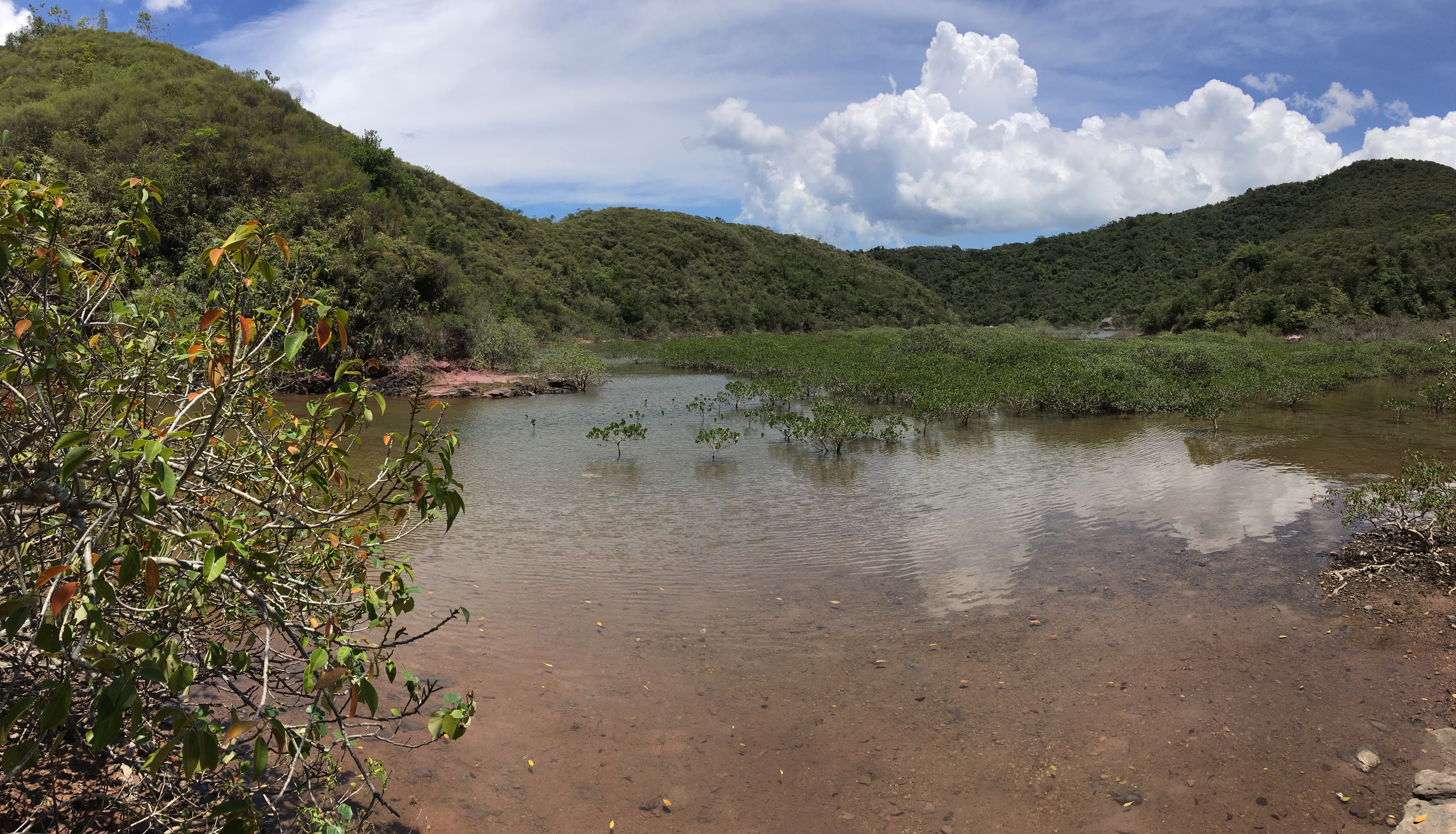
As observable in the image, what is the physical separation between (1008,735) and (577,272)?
2165 inches

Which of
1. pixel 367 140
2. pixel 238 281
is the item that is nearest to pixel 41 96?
pixel 367 140

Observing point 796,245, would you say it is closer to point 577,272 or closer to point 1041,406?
point 577,272

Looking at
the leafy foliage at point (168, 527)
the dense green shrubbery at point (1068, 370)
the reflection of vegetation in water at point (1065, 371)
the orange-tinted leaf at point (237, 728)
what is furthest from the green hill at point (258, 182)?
the dense green shrubbery at point (1068, 370)

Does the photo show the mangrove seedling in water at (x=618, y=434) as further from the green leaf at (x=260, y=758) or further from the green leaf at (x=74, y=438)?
the green leaf at (x=74, y=438)

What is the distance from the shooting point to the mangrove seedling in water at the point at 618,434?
44.7ft

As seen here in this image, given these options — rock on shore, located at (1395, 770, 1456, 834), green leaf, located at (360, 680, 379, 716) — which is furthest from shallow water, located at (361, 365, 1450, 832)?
green leaf, located at (360, 680, 379, 716)

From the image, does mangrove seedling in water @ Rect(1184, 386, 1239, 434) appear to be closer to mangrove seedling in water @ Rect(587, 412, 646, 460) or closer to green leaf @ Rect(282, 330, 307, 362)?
mangrove seedling in water @ Rect(587, 412, 646, 460)

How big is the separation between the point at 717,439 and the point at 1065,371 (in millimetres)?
11847

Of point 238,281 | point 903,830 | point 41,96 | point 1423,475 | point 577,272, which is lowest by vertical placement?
point 903,830

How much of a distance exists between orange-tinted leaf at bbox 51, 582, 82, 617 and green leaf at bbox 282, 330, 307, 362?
796mm

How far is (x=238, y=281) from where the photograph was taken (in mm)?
2480

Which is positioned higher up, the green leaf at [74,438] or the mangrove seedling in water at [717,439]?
the green leaf at [74,438]

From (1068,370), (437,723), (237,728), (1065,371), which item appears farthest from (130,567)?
(1068,370)

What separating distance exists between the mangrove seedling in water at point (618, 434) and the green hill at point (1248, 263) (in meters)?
37.6
